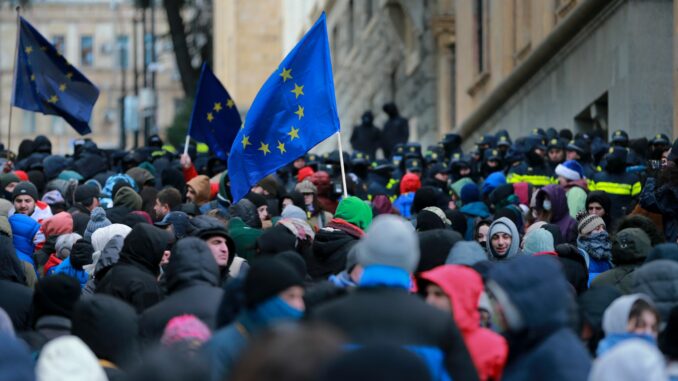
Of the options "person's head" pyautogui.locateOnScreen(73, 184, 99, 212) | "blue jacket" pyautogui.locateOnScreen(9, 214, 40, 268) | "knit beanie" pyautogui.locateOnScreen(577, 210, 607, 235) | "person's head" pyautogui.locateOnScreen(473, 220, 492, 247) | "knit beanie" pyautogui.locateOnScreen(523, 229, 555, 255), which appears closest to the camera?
"knit beanie" pyautogui.locateOnScreen(523, 229, 555, 255)

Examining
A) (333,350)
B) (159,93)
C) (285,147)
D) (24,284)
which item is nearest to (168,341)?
(333,350)

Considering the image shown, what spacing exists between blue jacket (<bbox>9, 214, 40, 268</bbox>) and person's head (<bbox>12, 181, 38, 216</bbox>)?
1.91m

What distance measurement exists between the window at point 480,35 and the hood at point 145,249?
2135cm

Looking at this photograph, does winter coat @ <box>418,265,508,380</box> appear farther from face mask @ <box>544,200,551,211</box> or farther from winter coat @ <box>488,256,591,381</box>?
face mask @ <box>544,200,551,211</box>

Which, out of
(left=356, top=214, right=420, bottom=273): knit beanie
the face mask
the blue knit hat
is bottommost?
the face mask

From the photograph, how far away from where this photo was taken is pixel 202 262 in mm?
9977

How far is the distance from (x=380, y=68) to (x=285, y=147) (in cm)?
2774

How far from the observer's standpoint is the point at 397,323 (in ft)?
24.9

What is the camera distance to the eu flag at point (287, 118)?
14.7 m

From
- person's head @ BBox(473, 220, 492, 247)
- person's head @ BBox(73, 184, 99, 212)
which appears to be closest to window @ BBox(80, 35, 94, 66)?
person's head @ BBox(73, 184, 99, 212)

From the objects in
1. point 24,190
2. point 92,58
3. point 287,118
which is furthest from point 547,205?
point 92,58

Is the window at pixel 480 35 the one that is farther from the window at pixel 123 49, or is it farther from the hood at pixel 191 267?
the window at pixel 123 49

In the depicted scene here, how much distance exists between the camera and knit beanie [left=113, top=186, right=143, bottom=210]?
52.0 ft

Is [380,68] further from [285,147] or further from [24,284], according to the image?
[24,284]
